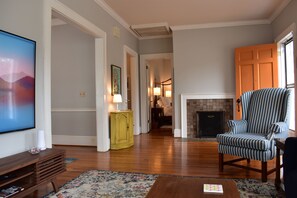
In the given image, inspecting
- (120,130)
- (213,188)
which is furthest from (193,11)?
(213,188)

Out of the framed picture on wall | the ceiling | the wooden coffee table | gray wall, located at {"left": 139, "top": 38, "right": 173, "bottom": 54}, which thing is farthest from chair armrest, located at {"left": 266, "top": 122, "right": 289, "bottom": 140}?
gray wall, located at {"left": 139, "top": 38, "right": 173, "bottom": 54}

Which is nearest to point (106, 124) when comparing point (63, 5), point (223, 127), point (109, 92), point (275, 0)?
point (109, 92)

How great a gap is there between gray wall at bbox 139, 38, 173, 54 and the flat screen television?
4.28 m

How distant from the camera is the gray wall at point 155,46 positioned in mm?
6301

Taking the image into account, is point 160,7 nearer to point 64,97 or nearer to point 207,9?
point 207,9

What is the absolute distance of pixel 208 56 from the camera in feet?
18.1

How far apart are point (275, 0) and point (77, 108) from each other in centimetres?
444

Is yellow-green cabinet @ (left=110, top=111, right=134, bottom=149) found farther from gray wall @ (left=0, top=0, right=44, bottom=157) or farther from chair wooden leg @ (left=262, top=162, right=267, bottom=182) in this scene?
chair wooden leg @ (left=262, top=162, right=267, bottom=182)

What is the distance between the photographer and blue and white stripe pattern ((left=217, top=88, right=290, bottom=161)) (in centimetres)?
262

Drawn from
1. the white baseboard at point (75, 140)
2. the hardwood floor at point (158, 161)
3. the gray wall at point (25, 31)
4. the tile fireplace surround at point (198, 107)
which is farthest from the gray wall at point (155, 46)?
the gray wall at point (25, 31)

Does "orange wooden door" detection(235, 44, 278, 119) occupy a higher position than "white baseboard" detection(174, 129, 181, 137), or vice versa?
"orange wooden door" detection(235, 44, 278, 119)

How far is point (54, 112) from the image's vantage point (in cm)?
490

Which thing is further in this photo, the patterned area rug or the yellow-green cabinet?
the yellow-green cabinet

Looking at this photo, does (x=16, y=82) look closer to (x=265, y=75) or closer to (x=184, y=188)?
(x=184, y=188)
